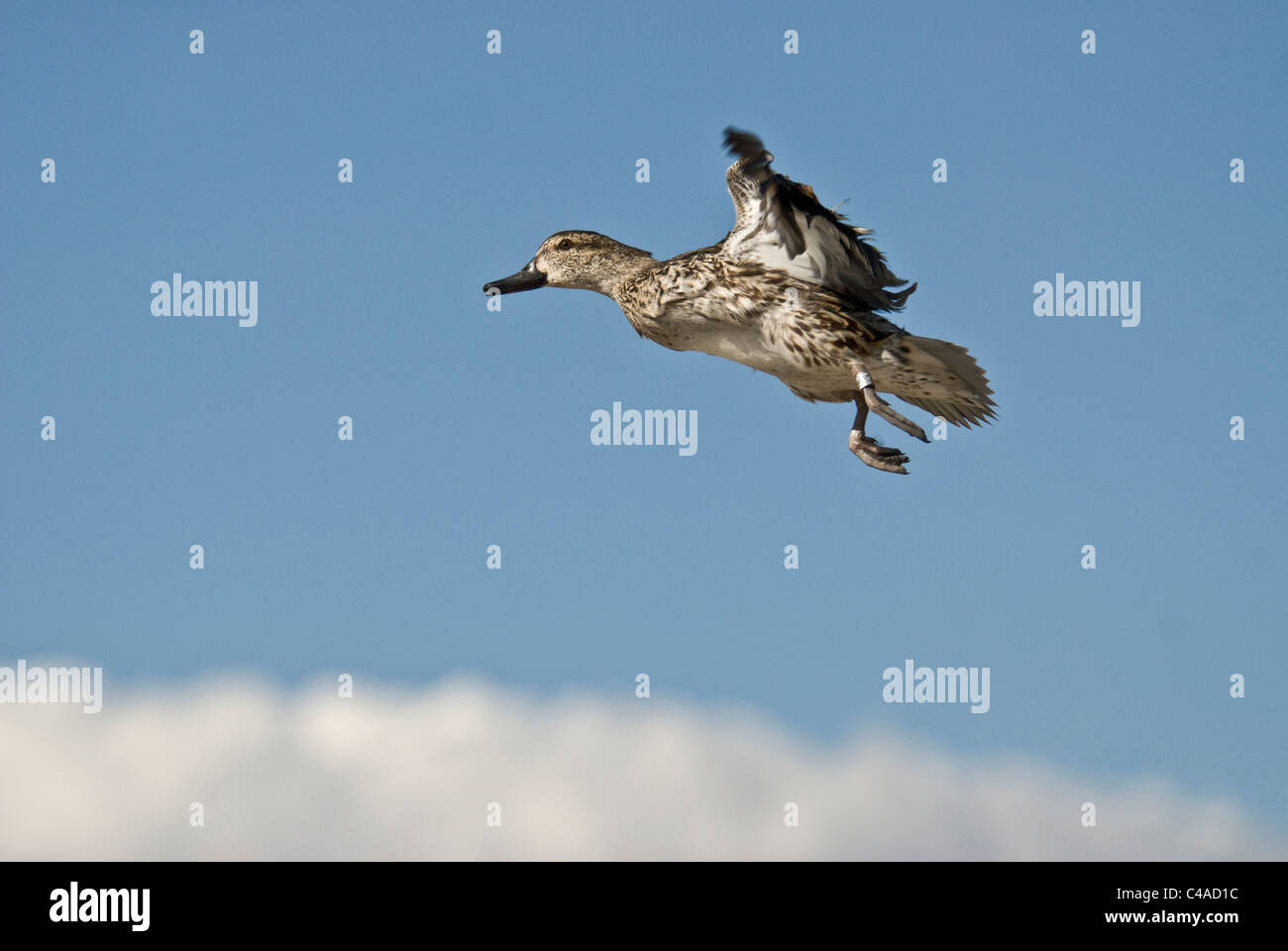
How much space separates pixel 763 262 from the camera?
1140cm

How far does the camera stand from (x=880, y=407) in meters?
11.3

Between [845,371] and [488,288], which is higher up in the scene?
[488,288]

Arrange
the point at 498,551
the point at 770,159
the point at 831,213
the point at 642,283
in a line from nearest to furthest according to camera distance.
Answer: the point at 770,159
the point at 831,213
the point at 642,283
the point at 498,551

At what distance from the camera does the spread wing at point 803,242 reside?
10930 mm

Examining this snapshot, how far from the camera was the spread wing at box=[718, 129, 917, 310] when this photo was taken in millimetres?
10930

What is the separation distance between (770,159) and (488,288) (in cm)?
394

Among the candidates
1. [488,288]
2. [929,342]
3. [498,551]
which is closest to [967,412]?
[929,342]

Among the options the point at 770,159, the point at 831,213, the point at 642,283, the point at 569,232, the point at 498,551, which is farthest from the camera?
the point at 498,551

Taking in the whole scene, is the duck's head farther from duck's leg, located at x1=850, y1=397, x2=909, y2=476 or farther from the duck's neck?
duck's leg, located at x1=850, y1=397, x2=909, y2=476

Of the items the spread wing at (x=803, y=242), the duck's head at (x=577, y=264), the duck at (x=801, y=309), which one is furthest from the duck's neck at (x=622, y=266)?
the spread wing at (x=803, y=242)

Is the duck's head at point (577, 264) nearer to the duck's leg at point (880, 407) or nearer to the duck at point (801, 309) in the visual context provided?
the duck at point (801, 309)

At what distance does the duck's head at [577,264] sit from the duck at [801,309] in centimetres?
60
